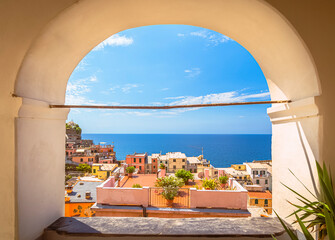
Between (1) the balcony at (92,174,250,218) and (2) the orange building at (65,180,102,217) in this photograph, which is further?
(2) the orange building at (65,180,102,217)

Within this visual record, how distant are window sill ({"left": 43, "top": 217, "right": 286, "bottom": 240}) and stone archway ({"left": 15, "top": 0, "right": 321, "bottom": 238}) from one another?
0.23 meters

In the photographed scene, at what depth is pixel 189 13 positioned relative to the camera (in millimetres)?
1817

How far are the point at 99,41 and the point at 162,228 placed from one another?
2173mm

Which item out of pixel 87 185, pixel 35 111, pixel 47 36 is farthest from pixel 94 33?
pixel 87 185

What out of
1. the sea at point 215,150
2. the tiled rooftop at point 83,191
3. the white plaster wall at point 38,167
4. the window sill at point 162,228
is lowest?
the sea at point 215,150

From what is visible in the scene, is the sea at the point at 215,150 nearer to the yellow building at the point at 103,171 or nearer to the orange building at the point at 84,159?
the orange building at the point at 84,159

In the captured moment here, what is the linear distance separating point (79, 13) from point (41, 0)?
0.29 meters

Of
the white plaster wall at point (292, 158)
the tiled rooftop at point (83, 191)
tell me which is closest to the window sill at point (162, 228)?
the white plaster wall at point (292, 158)

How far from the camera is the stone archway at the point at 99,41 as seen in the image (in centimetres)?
154

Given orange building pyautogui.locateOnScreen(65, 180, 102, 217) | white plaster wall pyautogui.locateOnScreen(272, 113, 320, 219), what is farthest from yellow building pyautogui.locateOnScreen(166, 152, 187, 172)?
white plaster wall pyautogui.locateOnScreen(272, 113, 320, 219)

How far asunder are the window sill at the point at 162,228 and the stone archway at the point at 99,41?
229mm

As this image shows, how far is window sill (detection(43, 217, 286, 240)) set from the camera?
1.70 meters

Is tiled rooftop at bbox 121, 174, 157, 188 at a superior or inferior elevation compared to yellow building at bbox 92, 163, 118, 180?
superior

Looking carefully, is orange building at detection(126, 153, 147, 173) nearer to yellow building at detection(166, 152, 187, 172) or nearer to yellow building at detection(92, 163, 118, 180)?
yellow building at detection(92, 163, 118, 180)
